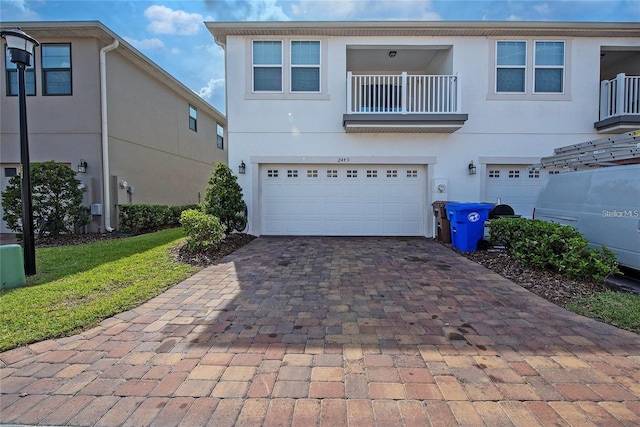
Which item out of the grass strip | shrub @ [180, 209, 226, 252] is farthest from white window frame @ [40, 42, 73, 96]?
the grass strip

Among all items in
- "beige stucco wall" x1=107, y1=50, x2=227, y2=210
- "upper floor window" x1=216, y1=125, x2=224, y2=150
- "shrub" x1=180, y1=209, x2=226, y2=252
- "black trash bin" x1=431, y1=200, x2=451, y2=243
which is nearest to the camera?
"shrub" x1=180, y1=209, x2=226, y2=252

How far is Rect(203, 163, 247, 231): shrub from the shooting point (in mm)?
8016

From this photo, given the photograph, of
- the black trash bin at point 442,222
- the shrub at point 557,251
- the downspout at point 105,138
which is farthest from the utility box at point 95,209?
the shrub at point 557,251

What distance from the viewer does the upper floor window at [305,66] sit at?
9.11m

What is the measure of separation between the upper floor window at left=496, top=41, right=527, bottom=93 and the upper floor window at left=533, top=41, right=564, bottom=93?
388 mm

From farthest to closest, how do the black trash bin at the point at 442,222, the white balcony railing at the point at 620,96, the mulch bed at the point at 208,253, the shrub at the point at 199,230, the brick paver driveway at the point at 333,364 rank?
the white balcony railing at the point at 620,96
the black trash bin at the point at 442,222
the shrub at the point at 199,230
the mulch bed at the point at 208,253
the brick paver driveway at the point at 333,364

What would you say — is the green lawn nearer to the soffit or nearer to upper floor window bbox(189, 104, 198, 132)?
the soffit

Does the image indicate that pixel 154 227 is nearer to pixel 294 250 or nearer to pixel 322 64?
pixel 294 250

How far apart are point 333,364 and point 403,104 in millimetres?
7556

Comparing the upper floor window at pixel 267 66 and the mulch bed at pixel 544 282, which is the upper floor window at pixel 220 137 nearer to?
the upper floor window at pixel 267 66

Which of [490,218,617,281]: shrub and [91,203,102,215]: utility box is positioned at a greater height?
[91,203,102,215]: utility box

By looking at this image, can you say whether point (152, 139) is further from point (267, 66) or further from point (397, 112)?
point (397, 112)

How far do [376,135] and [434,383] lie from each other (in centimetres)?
772

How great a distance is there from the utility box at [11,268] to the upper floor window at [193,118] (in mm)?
11607
